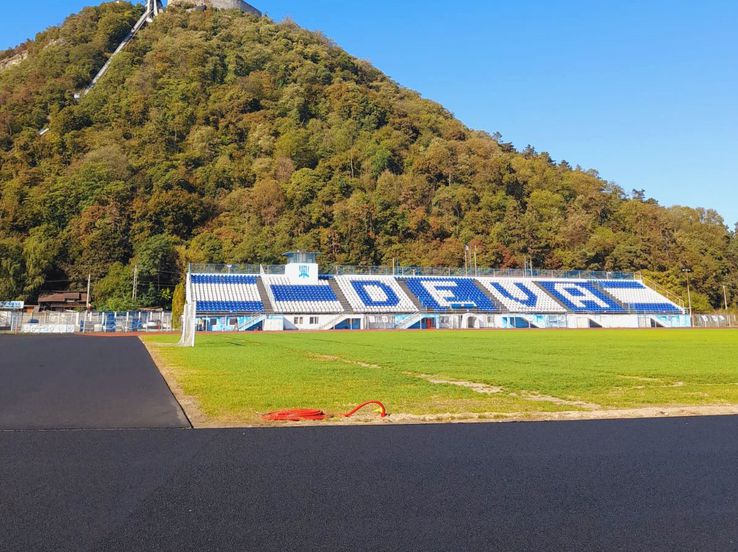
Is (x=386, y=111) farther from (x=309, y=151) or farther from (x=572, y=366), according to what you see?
(x=572, y=366)

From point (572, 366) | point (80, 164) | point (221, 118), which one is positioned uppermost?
point (221, 118)

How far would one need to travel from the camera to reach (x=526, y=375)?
45.9ft

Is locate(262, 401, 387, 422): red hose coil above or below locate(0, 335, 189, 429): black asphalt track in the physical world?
above

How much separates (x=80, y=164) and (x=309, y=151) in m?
37.4

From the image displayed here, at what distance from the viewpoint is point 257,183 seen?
85438 mm

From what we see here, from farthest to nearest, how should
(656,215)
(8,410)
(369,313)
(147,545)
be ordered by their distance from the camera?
(656,215), (369,313), (8,410), (147,545)

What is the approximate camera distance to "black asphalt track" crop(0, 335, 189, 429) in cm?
791

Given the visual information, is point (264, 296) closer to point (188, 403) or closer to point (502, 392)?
point (188, 403)

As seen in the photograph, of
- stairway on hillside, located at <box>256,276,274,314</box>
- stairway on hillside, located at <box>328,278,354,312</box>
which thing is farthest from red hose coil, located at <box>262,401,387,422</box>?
stairway on hillside, located at <box>328,278,354,312</box>

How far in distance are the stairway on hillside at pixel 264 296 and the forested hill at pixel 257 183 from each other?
50.5 ft

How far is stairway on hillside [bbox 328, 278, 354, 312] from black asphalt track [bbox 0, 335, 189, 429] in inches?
1373

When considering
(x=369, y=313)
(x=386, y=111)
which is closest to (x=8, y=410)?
(x=369, y=313)

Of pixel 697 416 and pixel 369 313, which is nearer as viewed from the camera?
pixel 697 416

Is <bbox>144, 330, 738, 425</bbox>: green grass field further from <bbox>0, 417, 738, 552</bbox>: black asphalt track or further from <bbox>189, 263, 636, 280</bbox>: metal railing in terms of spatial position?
<bbox>189, 263, 636, 280</bbox>: metal railing
